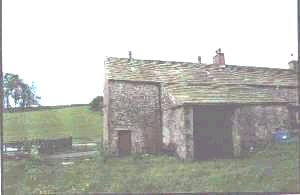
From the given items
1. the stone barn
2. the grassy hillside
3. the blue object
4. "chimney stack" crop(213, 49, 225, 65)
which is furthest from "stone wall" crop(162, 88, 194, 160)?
the blue object

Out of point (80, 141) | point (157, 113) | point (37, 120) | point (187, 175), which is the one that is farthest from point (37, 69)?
point (187, 175)

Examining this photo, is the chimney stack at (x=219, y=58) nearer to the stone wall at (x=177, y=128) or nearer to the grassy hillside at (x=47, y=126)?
the stone wall at (x=177, y=128)

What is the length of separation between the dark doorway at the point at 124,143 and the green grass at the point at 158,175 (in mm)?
67

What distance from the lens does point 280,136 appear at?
368 cm

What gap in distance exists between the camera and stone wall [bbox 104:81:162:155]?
3588 millimetres

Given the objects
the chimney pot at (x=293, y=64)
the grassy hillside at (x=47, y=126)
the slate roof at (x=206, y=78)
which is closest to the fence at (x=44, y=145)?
the grassy hillside at (x=47, y=126)

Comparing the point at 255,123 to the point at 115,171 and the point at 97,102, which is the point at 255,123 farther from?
the point at 97,102

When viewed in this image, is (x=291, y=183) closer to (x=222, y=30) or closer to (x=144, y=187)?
(x=144, y=187)

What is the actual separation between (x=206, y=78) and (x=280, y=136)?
0.92 m

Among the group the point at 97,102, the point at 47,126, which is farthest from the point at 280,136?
the point at 47,126

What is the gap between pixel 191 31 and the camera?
149 inches

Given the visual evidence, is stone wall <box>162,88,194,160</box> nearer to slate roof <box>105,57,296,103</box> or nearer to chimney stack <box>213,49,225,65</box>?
slate roof <box>105,57,296,103</box>

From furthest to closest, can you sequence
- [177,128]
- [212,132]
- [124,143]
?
[212,132] → [177,128] → [124,143]

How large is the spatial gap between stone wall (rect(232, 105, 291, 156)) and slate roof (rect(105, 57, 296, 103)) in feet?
0.33
